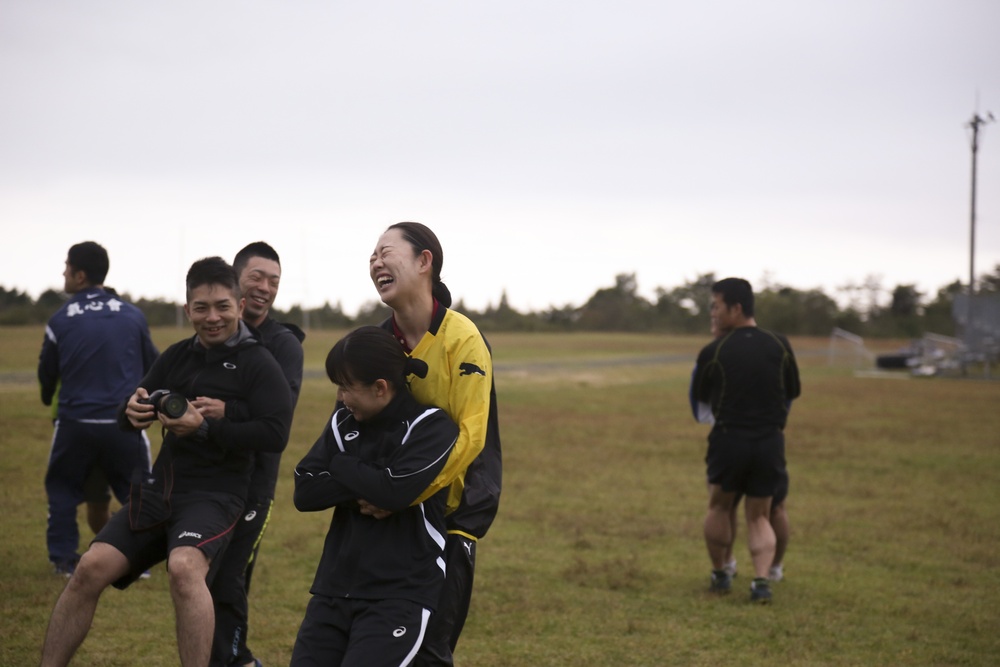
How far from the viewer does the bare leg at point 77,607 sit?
4.32 metres

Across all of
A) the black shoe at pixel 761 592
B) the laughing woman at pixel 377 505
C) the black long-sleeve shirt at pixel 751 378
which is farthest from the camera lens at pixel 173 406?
the black shoe at pixel 761 592

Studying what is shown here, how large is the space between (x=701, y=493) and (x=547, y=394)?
16.5 m

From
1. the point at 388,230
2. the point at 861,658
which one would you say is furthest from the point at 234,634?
the point at 861,658

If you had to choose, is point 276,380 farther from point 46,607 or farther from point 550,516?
point 550,516

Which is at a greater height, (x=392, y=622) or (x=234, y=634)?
(x=392, y=622)

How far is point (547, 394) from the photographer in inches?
1167

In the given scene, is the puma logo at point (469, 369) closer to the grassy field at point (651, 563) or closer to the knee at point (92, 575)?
the knee at point (92, 575)

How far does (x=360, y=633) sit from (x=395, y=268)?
134 cm

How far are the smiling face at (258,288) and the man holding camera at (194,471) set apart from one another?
2.33ft

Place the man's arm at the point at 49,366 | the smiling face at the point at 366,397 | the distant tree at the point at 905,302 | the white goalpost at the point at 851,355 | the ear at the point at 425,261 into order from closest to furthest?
the smiling face at the point at 366,397 < the ear at the point at 425,261 < the man's arm at the point at 49,366 < the white goalpost at the point at 851,355 < the distant tree at the point at 905,302

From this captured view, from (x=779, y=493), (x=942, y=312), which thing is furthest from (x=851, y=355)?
(x=779, y=493)

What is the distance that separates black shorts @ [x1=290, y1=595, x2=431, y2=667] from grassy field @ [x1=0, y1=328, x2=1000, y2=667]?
2.58 metres

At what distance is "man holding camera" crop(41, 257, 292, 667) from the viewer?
4359 millimetres

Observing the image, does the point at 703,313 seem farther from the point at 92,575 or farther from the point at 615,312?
the point at 92,575
